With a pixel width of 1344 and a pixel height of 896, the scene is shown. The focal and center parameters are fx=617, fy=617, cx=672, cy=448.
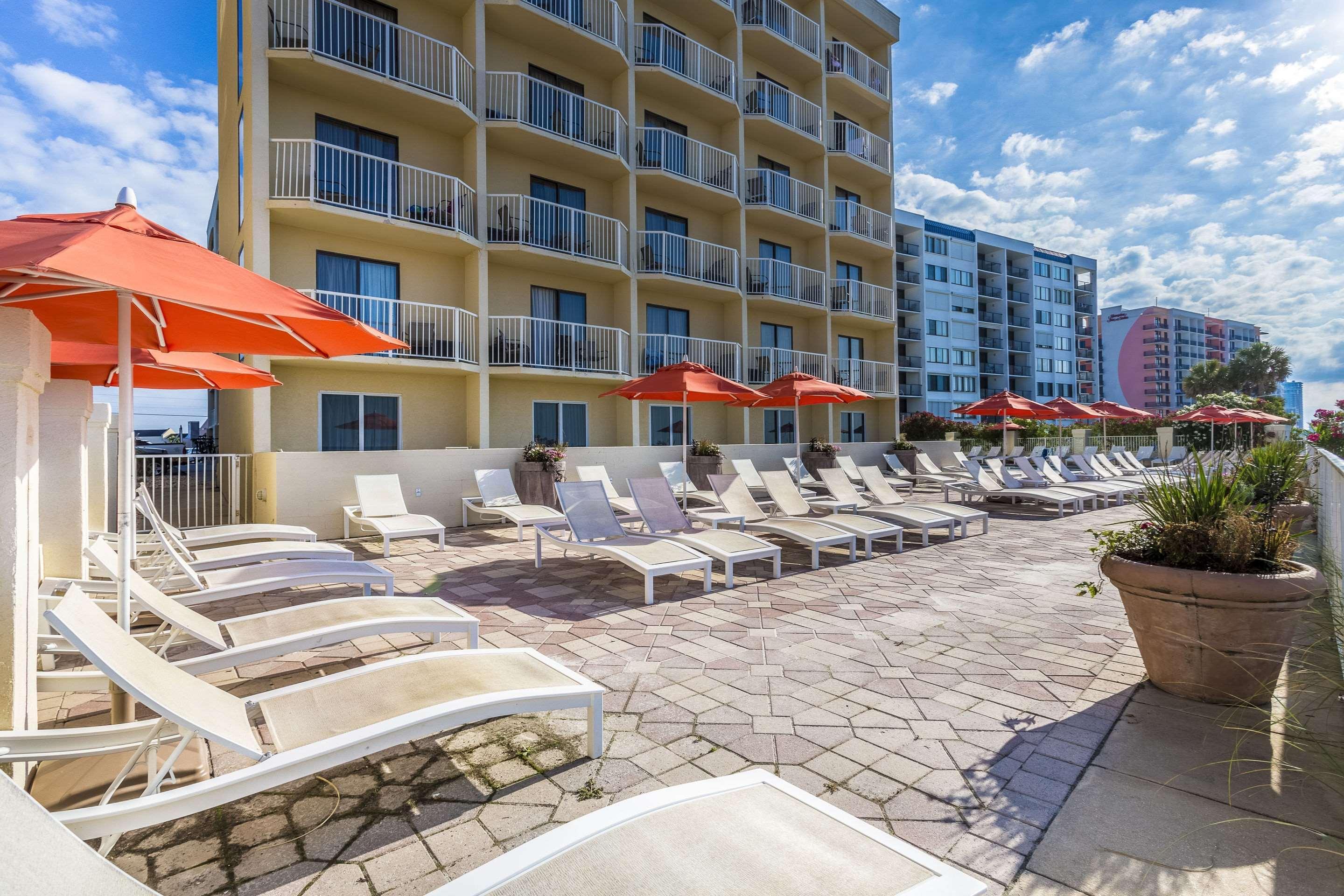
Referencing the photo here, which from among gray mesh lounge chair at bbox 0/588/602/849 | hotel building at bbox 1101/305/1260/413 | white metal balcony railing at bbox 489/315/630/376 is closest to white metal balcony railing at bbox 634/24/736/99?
white metal balcony railing at bbox 489/315/630/376

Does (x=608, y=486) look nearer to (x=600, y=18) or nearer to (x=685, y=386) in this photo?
(x=685, y=386)

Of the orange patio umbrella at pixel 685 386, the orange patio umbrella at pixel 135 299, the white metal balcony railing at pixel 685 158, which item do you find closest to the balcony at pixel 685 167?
the white metal balcony railing at pixel 685 158

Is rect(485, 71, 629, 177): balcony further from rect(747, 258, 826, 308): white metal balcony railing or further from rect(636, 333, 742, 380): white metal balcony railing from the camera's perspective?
rect(747, 258, 826, 308): white metal balcony railing

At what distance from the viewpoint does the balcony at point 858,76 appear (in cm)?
2092

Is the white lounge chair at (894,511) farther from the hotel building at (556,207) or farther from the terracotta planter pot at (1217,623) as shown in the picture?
the terracotta planter pot at (1217,623)

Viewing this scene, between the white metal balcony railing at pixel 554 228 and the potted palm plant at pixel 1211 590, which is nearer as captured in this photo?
the potted palm plant at pixel 1211 590

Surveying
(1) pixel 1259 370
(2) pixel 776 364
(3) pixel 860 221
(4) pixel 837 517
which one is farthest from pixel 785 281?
(1) pixel 1259 370

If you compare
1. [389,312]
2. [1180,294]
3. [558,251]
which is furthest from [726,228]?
[1180,294]

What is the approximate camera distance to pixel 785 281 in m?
19.2

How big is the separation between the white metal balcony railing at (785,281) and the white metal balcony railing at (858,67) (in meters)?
7.13

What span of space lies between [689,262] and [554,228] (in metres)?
4.20

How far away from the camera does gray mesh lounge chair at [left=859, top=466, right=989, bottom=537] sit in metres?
9.11

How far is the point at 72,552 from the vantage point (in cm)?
506

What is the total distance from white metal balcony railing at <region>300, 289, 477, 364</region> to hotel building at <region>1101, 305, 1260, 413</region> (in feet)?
355
